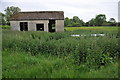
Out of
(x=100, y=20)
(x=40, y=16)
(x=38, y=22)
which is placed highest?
(x=100, y=20)

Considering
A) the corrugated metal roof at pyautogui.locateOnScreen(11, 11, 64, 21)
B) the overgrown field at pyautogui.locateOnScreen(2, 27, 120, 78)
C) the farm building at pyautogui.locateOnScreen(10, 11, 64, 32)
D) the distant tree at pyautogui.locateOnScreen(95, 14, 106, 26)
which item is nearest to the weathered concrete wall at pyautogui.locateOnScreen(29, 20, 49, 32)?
the farm building at pyautogui.locateOnScreen(10, 11, 64, 32)

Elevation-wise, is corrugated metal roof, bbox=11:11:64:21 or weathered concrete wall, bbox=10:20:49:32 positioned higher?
corrugated metal roof, bbox=11:11:64:21

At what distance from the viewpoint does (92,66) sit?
4516 millimetres

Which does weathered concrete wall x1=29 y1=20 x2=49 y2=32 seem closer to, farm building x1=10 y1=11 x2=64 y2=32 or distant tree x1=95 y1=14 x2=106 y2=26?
farm building x1=10 y1=11 x2=64 y2=32

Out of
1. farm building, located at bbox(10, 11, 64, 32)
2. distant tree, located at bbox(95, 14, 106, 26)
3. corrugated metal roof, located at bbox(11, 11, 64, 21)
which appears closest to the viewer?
farm building, located at bbox(10, 11, 64, 32)

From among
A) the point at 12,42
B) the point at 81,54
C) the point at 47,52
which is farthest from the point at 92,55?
the point at 12,42

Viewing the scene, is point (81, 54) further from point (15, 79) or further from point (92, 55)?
point (15, 79)

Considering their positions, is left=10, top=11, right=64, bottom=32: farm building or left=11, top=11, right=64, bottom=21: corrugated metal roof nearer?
left=10, top=11, right=64, bottom=32: farm building

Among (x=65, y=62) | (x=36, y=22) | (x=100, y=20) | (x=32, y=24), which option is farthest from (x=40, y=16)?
(x=100, y=20)

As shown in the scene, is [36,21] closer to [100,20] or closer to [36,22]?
[36,22]

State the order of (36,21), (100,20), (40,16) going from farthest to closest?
(100,20) < (40,16) < (36,21)

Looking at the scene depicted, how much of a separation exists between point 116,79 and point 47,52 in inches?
143

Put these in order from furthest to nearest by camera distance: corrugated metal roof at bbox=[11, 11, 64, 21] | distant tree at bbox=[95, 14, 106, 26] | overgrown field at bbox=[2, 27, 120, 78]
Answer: distant tree at bbox=[95, 14, 106, 26]
corrugated metal roof at bbox=[11, 11, 64, 21]
overgrown field at bbox=[2, 27, 120, 78]

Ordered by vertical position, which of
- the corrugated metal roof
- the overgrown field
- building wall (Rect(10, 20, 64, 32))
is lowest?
the overgrown field
